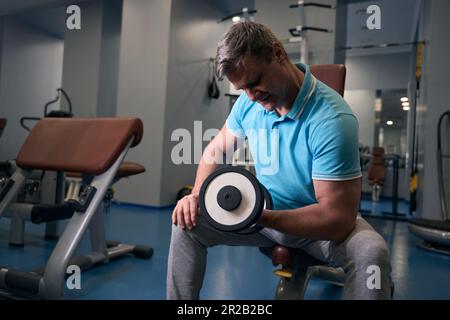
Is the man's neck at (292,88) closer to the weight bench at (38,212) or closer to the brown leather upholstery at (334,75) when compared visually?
the brown leather upholstery at (334,75)

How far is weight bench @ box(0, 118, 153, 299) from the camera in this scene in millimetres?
1327

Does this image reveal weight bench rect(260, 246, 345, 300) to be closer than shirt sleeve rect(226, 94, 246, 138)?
Yes

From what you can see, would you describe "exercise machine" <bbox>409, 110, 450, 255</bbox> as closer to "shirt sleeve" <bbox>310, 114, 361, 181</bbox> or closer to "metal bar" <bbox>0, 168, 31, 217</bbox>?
"shirt sleeve" <bbox>310, 114, 361, 181</bbox>

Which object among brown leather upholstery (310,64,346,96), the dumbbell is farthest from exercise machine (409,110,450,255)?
the dumbbell

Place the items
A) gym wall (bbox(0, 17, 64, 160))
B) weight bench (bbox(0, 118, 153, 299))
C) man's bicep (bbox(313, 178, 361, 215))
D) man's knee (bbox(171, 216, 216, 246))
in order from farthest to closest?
gym wall (bbox(0, 17, 64, 160)) < weight bench (bbox(0, 118, 153, 299)) < man's knee (bbox(171, 216, 216, 246)) < man's bicep (bbox(313, 178, 361, 215))

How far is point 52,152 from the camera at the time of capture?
5.20 ft

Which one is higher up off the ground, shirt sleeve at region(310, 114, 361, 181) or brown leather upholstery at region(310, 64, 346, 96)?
brown leather upholstery at region(310, 64, 346, 96)

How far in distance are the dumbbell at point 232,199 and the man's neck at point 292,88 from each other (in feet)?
0.97

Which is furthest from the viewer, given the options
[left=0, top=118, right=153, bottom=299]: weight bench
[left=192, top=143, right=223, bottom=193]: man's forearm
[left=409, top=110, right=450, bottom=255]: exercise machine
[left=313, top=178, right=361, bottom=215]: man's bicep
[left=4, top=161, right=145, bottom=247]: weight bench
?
[left=409, top=110, right=450, bottom=255]: exercise machine

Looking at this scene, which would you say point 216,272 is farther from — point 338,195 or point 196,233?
point 338,195

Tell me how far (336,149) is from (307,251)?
298mm

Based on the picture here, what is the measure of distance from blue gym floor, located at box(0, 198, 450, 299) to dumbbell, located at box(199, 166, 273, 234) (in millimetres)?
868

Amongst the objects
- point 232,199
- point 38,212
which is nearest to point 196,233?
point 232,199
